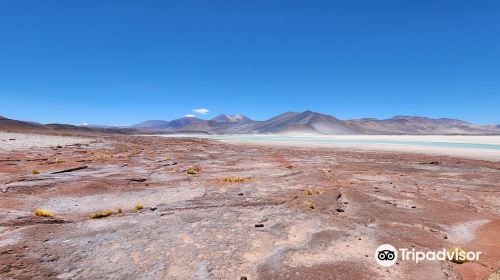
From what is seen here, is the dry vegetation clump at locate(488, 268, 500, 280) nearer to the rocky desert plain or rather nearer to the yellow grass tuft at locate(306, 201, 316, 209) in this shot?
the rocky desert plain

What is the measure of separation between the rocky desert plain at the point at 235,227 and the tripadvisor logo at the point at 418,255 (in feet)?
0.55

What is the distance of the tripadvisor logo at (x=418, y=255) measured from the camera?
272 inches

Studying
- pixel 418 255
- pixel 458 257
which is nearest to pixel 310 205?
pixel 418 255

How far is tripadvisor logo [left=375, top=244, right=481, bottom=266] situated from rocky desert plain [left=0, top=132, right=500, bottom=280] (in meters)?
0.17

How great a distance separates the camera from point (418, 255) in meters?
7.18

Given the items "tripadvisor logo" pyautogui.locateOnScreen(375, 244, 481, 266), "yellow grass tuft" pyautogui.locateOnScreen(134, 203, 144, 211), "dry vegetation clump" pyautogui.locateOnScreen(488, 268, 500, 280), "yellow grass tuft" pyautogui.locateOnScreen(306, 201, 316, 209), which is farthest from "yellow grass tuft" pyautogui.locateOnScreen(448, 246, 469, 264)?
"yellow grass tuft" pyautogui.locateOnScreen(134, 203, 144, 211)

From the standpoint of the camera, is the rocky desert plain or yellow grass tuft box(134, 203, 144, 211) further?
yellow grass tuft box(134, 203, 144, 211)

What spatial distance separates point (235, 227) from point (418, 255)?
13.9 ft

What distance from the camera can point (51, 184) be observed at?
14258mm

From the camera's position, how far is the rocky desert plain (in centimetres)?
644

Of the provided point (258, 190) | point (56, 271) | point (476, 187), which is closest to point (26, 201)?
point (56, 271)

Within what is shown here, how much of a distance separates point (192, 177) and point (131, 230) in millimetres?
8967

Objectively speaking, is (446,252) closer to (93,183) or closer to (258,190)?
(258,190)

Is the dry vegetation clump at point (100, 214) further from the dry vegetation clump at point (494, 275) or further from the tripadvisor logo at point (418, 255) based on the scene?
the dry vegetation clump at point (494, 275)
